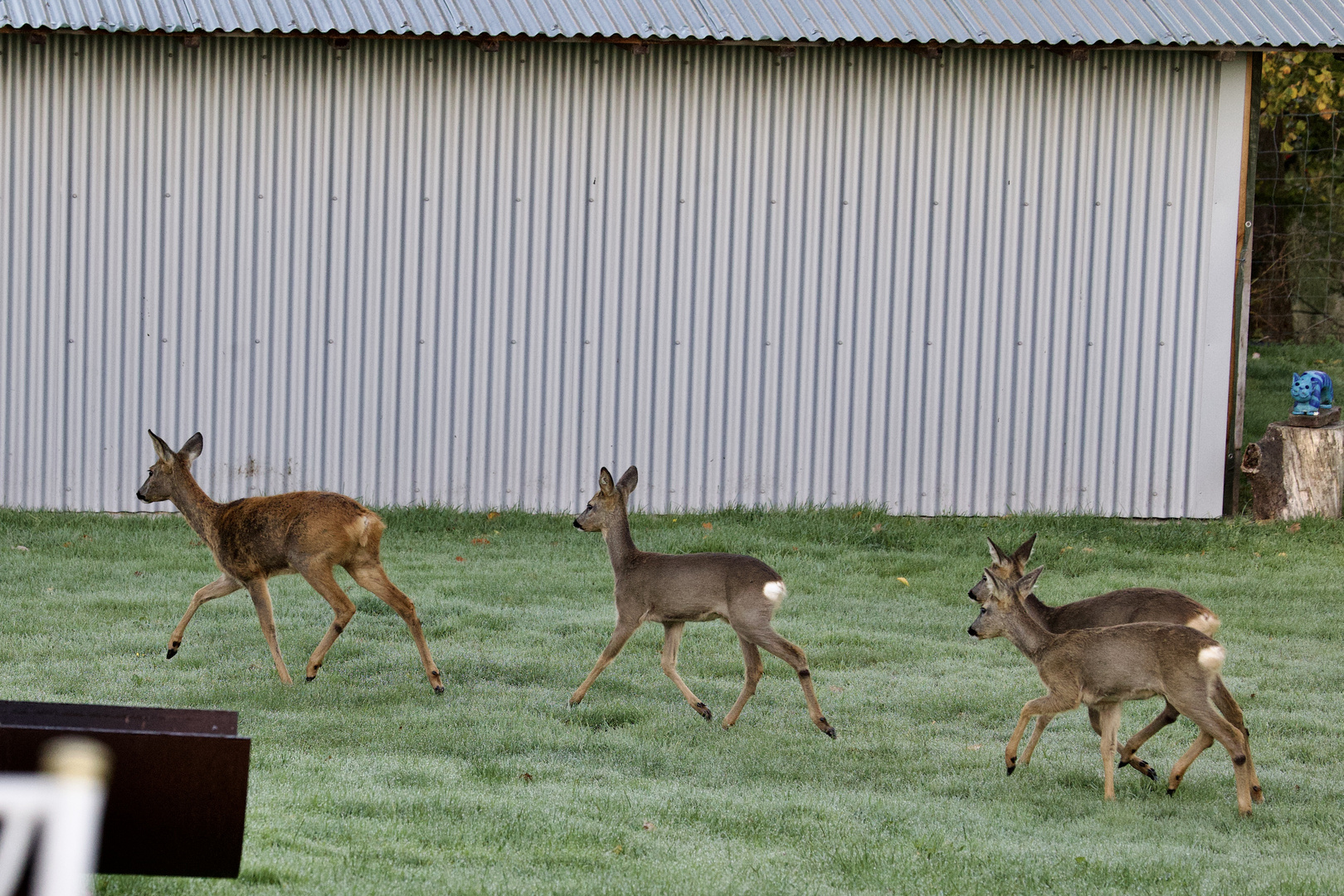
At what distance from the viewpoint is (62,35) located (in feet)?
43.4

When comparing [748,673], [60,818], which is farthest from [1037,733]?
[60,818]

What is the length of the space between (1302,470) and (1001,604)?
739 cm

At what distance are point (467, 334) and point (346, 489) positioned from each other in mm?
1684

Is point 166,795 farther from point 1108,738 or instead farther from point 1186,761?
point 1186,761

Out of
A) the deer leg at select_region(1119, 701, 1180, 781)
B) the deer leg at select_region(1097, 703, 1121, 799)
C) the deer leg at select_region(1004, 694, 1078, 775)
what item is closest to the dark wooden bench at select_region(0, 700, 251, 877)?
the deer leg at select_region(1004, 694, 1078, 775)

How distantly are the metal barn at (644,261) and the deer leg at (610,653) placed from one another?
5.66 meters

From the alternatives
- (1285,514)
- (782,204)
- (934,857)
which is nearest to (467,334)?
(782,204)

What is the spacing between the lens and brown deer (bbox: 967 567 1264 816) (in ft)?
21.1

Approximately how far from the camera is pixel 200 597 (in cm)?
879

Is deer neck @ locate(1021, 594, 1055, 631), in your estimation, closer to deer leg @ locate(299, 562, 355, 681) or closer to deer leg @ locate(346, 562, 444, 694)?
deer leg @ locate(346, 562, 444, 694)

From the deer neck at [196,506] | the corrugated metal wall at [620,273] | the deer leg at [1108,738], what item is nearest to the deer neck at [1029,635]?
the deer leg at [1108,738]

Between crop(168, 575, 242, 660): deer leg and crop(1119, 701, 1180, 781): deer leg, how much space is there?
4733mm

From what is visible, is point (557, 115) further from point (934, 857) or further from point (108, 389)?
point (934, 857)

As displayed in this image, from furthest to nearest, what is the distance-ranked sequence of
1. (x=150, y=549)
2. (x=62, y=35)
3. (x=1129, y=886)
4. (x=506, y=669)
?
(x=62, y=35)
(x=150, y=549)
(x=506, y=669)
(x=1129, y=886)
